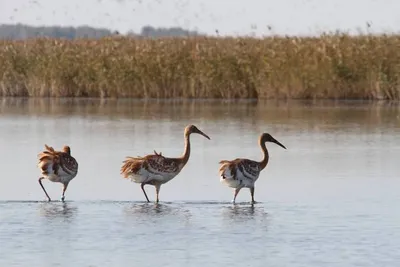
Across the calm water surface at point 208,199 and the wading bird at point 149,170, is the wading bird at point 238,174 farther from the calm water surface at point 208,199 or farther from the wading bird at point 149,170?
the wading bird at point 149,170

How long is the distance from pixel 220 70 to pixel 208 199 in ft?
55.8

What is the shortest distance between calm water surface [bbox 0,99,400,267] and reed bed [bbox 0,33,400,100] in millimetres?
5436

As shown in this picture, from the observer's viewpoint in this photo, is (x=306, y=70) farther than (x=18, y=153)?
Yes

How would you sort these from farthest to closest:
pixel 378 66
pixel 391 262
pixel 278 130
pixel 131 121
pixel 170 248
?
pixel 378 66, pixel 131 121, pixel 278 130, pixel 170 248, pixel 391 262

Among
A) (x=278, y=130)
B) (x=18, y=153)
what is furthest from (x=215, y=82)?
(x=18, y=153)

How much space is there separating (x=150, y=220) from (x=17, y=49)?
22.0 m

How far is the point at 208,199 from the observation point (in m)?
13.8

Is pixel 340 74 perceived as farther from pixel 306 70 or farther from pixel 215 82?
pixel 215 82

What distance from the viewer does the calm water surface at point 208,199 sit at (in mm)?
10562

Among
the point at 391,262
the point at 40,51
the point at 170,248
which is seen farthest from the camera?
the point at 40,51

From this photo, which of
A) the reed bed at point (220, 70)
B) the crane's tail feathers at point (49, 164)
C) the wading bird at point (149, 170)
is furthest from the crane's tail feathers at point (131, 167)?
the reed bed at point (220, 70)

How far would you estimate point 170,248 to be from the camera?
10.8m

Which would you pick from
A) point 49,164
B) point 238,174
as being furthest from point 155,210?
point 49,164

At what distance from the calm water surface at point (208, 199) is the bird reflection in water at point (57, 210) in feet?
0.04
